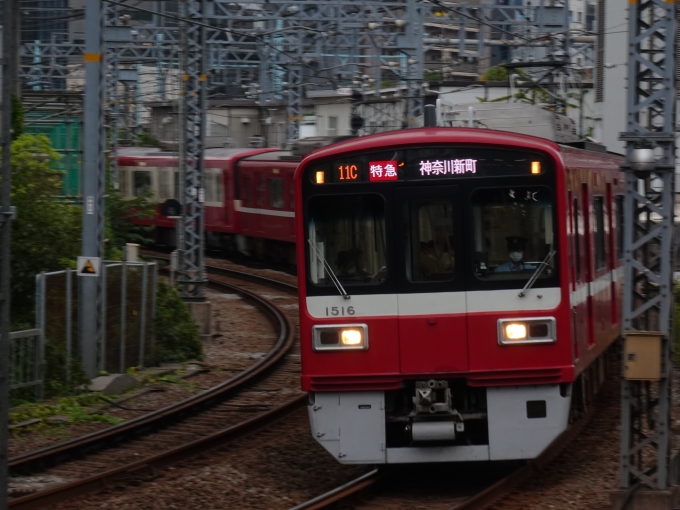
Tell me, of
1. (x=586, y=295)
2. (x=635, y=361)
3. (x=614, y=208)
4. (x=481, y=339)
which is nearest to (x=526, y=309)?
(x=481, y=339)

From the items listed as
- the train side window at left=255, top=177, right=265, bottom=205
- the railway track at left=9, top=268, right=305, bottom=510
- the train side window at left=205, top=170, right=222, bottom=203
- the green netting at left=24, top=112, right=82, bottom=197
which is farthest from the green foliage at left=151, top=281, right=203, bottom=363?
the train side window at left=205, top=170, right=222, bottom=203

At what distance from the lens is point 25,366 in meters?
12.1

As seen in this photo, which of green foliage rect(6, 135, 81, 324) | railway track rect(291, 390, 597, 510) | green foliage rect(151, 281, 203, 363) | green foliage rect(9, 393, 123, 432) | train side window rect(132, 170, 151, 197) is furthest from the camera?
train side window rect(132, 170, 151, 197)

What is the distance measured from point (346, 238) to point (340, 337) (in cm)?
70

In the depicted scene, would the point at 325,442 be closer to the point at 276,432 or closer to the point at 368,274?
the point at 368,274

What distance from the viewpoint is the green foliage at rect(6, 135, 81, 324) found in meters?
13.7

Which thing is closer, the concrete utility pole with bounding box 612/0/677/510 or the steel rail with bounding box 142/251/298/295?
the concrete utility pole with bounding box 612/0/677/510

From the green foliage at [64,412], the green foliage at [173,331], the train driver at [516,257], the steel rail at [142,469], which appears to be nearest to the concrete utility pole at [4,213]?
the steel rail at [142,469]

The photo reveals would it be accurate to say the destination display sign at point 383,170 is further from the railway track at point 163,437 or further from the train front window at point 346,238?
the railway track at point 163,437

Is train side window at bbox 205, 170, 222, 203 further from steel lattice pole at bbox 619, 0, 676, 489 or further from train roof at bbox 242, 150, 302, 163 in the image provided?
steel lattice pole at bbox 619, 0, 676, 489

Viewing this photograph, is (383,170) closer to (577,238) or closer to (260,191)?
(577,238)

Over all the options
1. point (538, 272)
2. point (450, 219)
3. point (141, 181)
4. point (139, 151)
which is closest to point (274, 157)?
point (141, 181)

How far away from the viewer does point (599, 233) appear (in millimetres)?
10539

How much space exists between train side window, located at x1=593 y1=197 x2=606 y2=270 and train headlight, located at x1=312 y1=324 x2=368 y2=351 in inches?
117
